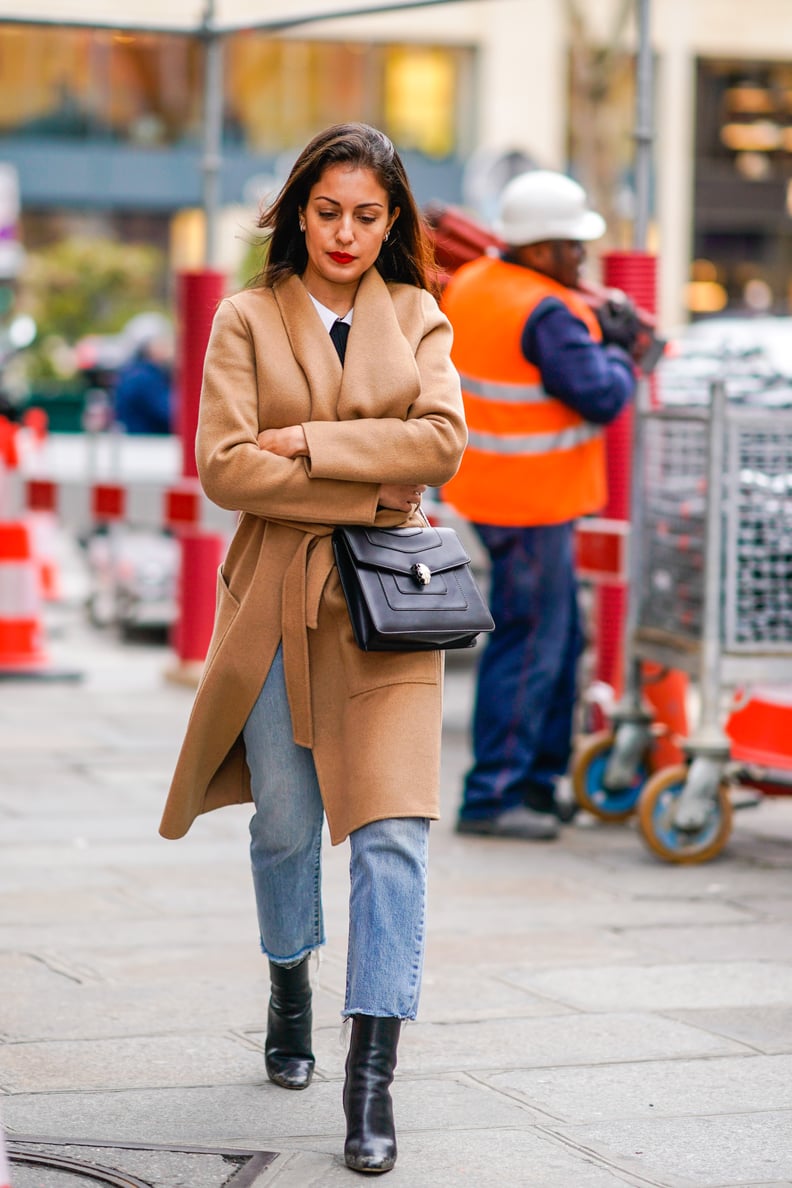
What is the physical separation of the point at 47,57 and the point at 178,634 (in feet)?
104

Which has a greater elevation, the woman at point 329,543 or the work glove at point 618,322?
the work glove at point 618,322

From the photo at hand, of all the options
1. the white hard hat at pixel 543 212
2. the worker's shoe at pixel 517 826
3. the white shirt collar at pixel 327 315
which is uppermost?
the white hard hat at pixel 543 212

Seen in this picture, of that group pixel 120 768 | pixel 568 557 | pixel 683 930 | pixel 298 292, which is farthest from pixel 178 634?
pixel 298 292

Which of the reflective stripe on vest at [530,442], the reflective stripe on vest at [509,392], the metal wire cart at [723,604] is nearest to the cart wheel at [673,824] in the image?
the metal wire cart at [723,604]

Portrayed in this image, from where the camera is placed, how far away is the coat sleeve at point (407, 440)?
364cm

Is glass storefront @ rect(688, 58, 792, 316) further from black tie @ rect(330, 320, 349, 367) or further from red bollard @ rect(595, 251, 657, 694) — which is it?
black tie @ rect(330, 320, 349, 367)

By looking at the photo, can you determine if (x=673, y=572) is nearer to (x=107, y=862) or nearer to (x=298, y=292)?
(x=107, y=862)

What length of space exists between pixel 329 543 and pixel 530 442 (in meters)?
2.71

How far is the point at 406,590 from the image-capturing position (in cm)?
367

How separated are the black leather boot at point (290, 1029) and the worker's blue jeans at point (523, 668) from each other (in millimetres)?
2549

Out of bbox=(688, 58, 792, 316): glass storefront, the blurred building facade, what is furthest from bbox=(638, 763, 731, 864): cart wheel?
bbox=(688, 58, 792, 316): glass storefront

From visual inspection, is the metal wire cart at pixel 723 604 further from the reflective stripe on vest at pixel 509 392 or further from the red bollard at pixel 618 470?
A: the red bollard at pixel 618 470

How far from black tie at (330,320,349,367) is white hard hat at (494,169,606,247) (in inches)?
106

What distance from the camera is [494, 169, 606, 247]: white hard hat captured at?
635 cm
